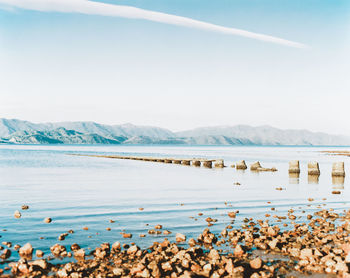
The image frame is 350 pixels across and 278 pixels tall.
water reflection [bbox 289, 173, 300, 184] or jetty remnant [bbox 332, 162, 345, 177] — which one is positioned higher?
jetty remnant [bbox 332, 162, 345, 177]

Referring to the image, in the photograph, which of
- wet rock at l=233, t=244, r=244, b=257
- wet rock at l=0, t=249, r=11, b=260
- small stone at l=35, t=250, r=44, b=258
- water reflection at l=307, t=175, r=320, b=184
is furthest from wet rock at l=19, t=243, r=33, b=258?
water reflection at l=307, t=175, r=320, b=184

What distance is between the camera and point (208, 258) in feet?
38.0

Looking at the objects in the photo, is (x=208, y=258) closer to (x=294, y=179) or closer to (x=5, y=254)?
(x=5, y=254)

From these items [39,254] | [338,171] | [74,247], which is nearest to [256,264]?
[74,247]

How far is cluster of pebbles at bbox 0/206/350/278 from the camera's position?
1024 centimetres

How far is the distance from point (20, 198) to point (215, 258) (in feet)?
62.8

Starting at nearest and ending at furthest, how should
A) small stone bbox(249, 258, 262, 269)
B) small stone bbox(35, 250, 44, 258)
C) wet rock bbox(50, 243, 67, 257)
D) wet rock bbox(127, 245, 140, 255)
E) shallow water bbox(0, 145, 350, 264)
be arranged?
1. small stone bbox(249, 258, 262, 269)
2. small stone bbox(35, 250, 44, 258)
3. wet rock bbox(127, 245, 140, 255)
4. wet rock bbox(50, 243, 67, 257)
5. shallow water bbox(0, 145, 350, 264)

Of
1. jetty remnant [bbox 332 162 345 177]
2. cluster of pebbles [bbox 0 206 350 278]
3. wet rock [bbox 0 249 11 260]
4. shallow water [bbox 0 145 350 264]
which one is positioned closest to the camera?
cluster of pebbles [bbox 0 206 350 278]

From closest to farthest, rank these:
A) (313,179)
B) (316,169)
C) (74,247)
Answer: (74,247) < (313,179) < (316,169)

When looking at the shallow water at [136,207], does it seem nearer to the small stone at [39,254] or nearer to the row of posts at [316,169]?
the small stone at [39,254]

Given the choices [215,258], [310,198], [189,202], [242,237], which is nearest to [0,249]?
[215,258]

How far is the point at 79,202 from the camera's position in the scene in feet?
79.1

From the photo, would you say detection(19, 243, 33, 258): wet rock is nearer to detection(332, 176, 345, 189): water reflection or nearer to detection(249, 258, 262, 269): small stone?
detection(249, 258, 262, 269): small stone

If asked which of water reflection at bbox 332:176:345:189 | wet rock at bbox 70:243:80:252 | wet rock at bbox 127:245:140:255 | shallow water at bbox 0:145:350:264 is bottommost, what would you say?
water reflection at bbox 332:176:345:189
